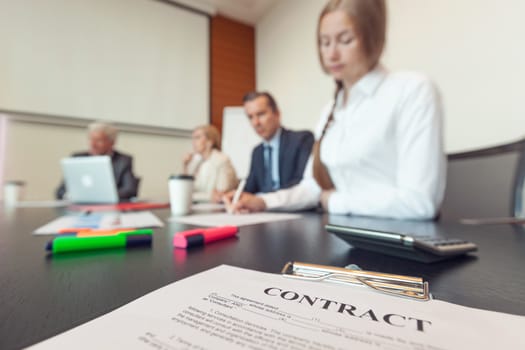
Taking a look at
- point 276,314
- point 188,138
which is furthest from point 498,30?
point 188,138

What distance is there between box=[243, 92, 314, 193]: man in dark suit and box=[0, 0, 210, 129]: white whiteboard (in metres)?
1.46

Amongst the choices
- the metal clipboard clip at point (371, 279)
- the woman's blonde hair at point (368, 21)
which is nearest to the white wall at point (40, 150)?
the woman's blonde hair at point (368, 21)

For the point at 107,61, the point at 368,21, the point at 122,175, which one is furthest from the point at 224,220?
the point at 107,61

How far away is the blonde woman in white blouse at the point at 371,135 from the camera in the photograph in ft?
2.29

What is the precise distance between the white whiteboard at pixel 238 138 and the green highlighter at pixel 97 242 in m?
2.56

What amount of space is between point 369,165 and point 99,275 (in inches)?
29.0

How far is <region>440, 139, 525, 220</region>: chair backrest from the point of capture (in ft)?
2.59

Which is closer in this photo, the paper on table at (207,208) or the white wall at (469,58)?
the paper on table at (207,208)

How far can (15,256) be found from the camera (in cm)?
29

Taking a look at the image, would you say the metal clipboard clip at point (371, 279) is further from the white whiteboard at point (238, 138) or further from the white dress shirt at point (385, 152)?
the white whiteboard at point (238, 138)

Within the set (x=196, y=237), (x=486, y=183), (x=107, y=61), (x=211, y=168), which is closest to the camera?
(x=196, y=237)

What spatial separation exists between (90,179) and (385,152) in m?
1.18

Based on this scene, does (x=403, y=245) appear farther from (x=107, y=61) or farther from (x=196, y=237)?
(x=107, y=61)

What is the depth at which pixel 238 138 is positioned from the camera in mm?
2938
